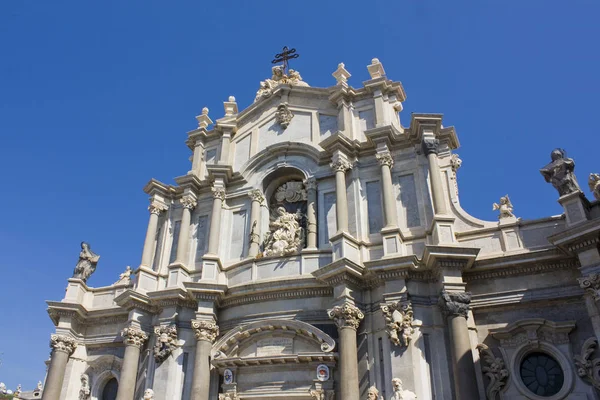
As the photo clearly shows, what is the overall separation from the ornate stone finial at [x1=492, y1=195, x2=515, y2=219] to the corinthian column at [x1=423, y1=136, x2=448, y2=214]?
157 centimetres

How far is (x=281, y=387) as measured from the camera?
14.9 m

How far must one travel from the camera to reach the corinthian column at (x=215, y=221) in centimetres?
1798

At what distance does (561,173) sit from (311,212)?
764 cm

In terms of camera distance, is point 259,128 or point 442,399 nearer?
point 442,399

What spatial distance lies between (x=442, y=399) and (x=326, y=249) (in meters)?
5.52

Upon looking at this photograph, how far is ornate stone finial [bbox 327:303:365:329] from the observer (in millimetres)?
14312

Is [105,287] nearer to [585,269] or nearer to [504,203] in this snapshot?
[504,203]

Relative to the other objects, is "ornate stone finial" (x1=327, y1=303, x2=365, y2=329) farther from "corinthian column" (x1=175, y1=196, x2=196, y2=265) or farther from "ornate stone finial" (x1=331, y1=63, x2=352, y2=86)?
"ornate stone finial" (x1=331, y1=63, x2=352, y2=86)

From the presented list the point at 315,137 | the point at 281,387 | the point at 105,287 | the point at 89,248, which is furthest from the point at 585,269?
the point at 89,248

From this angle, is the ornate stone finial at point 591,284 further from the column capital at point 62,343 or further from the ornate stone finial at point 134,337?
the column capital at point 62,343

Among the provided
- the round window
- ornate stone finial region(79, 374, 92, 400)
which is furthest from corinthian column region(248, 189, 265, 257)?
the round window

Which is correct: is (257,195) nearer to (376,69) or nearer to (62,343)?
(376,69)

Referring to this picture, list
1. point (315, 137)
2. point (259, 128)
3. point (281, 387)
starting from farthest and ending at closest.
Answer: point (259, 128), point (315, 137), point (281, 387)

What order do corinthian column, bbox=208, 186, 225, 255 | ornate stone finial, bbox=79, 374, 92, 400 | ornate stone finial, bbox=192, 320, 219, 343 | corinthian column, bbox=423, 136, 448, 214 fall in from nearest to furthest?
corinthian column, bbox=423, 136, 448, 214 < ornate stone finial, bbox=192, 320, 219, 343 < corinthian column, bbox=208, 186, 225, 255 < ornate stone finial, bbox=79, 374, 92, 400
